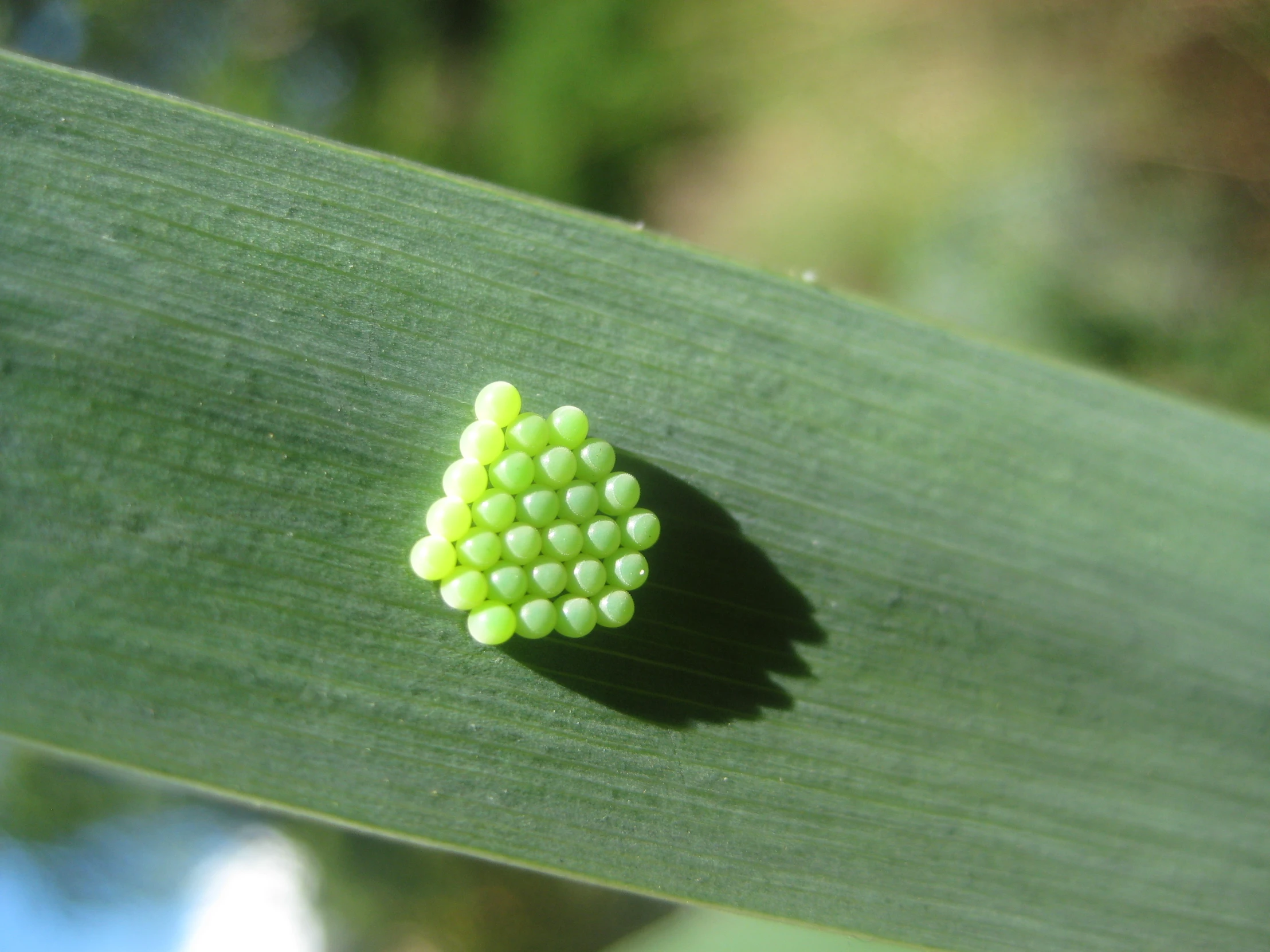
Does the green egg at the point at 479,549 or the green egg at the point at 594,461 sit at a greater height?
the green egg at the point at 594,461

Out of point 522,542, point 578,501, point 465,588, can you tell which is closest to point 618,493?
point 578,501

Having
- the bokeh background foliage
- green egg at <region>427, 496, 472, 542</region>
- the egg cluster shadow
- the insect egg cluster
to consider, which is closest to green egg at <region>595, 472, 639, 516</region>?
the insect egg cluster

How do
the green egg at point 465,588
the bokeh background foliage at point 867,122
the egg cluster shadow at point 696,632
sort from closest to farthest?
the green egg at point 465,588
the egg cluster shadow at point 696,632
the bokeh background foliage at point 867,122

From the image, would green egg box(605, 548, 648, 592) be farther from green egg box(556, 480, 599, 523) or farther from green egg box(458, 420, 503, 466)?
green egg box(458, 420, 503, 466)

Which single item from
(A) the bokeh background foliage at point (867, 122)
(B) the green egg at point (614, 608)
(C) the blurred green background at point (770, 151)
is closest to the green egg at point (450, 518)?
(B) the green egg at point (614, 608)

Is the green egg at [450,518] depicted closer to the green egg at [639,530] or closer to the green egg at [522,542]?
the green egg at [522,542]

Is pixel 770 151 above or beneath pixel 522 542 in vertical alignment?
above

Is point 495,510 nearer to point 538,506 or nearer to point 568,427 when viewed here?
point 538,506
